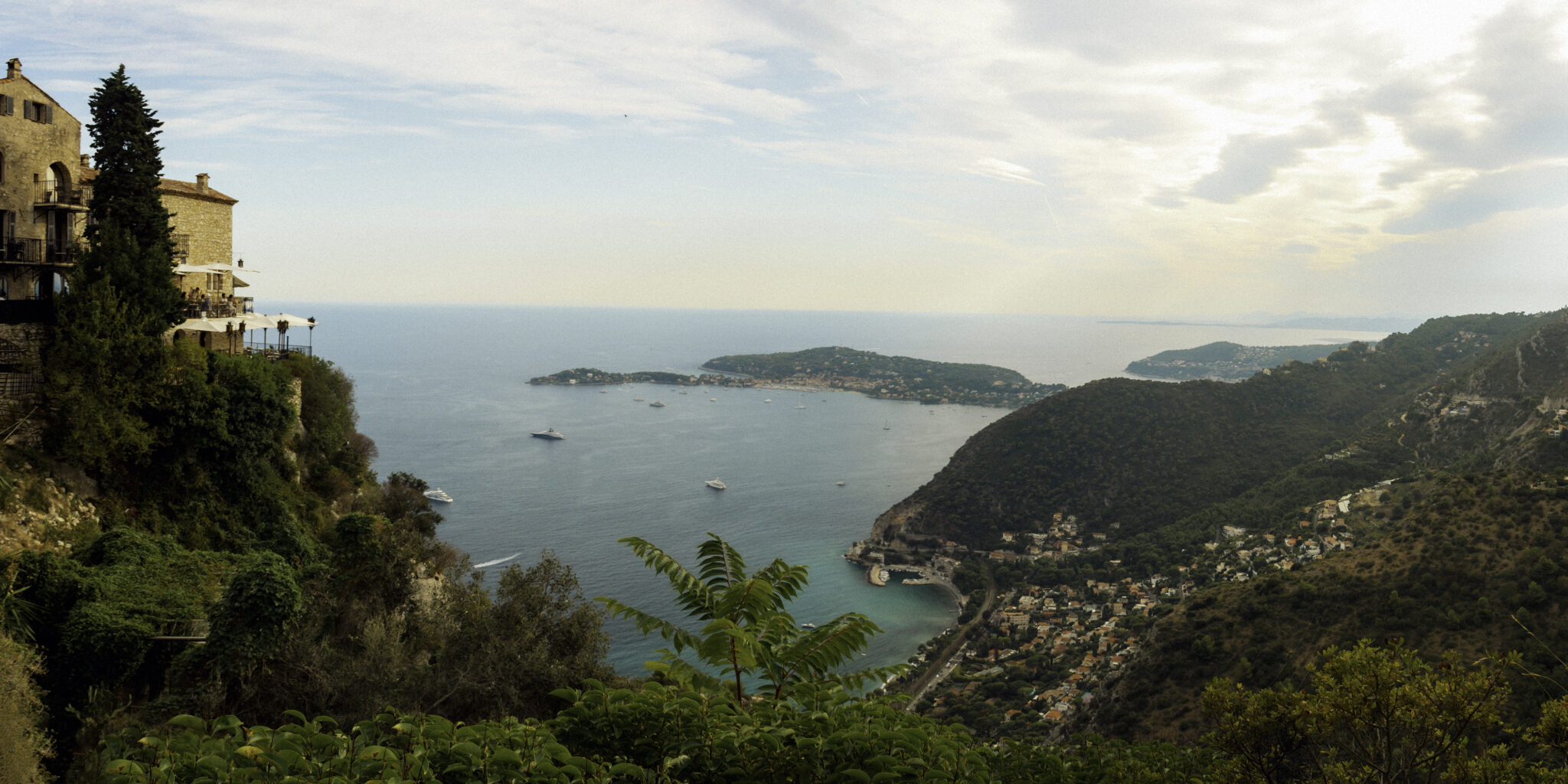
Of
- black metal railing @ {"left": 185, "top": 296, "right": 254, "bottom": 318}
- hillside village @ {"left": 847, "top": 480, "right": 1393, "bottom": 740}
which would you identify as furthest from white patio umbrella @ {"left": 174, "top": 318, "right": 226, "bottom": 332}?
hillside village @ {"left": 847, "top": 480, "right": 1393, "bottom": 740}

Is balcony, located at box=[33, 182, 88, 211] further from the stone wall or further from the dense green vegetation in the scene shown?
the dense green vegetation

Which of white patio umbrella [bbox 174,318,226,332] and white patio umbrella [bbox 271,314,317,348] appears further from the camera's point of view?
white patio umbrella [bbox 271,314,317,348]

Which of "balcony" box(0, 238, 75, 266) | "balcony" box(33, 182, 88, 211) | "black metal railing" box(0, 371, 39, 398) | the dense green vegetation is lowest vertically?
the dense green vegetation

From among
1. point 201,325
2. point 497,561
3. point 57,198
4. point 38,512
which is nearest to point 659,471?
point 497,561

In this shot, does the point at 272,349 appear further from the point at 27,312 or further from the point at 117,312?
the point at 117,312

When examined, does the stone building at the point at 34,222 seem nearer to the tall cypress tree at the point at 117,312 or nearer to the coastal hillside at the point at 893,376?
the tall cypress tree at the point at 117,312

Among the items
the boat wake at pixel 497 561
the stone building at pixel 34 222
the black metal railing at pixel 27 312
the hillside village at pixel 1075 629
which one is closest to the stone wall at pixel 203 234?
the stone building at pixel 34 222
